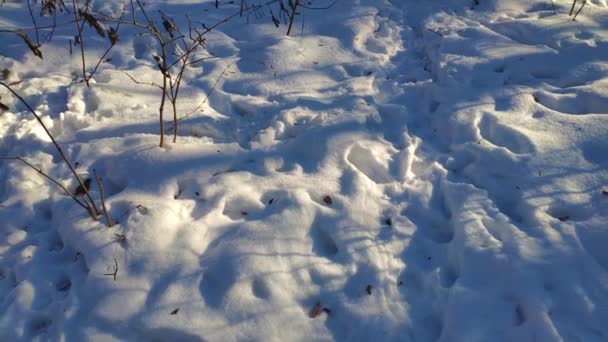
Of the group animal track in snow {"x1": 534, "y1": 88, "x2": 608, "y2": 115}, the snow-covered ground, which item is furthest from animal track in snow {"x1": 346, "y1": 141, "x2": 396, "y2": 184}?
animal track in snow {"x1": 534, "y1": 88, "x2": 608, "y2": 115}

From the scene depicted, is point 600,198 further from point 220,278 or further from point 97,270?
point 97,270

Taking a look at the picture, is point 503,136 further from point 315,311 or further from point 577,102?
point 315,311

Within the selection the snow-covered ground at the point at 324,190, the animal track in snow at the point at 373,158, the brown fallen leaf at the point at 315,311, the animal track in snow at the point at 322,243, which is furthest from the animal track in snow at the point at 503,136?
the brown fallen leaf at the point at 315,311

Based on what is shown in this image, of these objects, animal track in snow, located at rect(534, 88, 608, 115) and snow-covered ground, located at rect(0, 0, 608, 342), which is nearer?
snow-covered ground, located at rect(0, 0, 608, 342)

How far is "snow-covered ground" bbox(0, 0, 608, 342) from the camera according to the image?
2.06m

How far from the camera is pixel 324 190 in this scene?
8.57 ft

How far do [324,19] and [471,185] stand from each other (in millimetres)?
2370

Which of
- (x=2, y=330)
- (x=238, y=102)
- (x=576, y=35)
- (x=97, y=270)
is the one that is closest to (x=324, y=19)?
(x=238, y=102)

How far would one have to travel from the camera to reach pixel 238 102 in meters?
3.30

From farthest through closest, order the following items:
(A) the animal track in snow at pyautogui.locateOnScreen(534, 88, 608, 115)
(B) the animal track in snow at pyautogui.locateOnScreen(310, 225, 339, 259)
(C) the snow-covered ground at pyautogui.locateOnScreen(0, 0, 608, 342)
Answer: (A) the animal track in snow at pyautogui.locateOnScreen(534, 88, 608, 115)
(B) the animal track in snow at pyautogui.locateOnScreen(310, 225, 339, 259)
(C) the snow-covered ground at pyautogui.locateOnScreen(0, 0, 608, 342)

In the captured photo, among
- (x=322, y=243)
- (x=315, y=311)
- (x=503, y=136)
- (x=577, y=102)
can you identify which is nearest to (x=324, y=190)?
(x=322, y=243)

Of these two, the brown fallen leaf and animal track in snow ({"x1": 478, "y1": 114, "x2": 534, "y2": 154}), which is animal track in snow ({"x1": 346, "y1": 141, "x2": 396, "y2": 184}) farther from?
the brown fallen leaf

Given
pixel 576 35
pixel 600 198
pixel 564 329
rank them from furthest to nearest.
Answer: pixel 576 35 < pixel 600 198 < pixel 564 329

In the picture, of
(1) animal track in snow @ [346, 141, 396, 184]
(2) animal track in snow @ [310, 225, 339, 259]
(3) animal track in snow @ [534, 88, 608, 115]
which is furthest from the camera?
(3) animal track in snow @ [534, 88, 608, 115]
